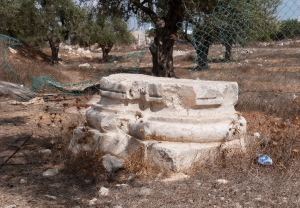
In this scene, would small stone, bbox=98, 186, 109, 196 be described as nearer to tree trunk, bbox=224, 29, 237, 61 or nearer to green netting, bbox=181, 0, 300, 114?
green netting, bbox=181, 0, 300, 114

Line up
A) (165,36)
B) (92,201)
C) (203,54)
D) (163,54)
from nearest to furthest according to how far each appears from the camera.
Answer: (92,201)
(165,36)
(163,54)
(203,54)

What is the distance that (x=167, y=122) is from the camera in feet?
10.5

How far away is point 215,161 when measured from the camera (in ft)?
10.3

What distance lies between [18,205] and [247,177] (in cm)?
198

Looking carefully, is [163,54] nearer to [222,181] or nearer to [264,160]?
[264,160]

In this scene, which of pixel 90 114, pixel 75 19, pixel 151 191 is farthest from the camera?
pixel 75 19

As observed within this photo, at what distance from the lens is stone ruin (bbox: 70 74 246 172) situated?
309 cm

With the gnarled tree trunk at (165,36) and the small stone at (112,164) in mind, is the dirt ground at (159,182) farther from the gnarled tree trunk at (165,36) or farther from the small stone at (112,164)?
the gnarled tree trunk at (165,36)

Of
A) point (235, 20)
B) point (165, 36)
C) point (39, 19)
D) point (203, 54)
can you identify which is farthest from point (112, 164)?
point (39, 19)

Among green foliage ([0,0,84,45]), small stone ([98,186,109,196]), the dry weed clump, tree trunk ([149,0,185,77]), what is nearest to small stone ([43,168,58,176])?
small stone ([98,186,109,196])

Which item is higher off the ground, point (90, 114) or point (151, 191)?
point (90, 114)

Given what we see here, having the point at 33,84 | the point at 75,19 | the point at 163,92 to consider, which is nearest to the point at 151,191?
the point at 163,92

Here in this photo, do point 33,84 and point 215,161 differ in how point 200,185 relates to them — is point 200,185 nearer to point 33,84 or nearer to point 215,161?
point 215,161

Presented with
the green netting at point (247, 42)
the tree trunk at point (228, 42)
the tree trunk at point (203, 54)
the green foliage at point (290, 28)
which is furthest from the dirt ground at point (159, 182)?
the tree trunk at point (203, 54)
